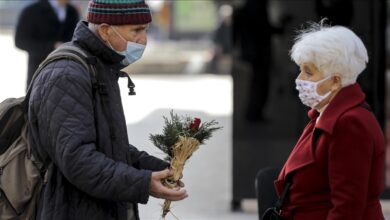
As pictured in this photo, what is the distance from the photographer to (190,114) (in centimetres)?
764

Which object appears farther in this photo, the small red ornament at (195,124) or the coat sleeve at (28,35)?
the coat sleeve at (28,35)

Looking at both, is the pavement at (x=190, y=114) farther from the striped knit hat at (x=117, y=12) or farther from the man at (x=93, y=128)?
the striped knit hat at (x=117, y=12)

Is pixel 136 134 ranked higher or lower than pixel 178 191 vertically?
lower

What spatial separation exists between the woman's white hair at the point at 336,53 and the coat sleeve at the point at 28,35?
4706 millimetres

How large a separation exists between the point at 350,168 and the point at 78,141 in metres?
0.88

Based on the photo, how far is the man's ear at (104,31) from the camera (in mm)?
3028

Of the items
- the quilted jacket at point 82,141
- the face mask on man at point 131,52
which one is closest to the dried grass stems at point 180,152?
the quilted jacket at point 82,141

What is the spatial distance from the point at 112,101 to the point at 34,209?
0.45 meters

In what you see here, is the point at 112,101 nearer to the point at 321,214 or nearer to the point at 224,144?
the point at 321,214

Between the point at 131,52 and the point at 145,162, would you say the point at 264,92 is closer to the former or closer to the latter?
the point at 145,162

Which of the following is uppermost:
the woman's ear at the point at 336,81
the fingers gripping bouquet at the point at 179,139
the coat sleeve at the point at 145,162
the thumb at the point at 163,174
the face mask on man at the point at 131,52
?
the face mask on man at the point at 131,52

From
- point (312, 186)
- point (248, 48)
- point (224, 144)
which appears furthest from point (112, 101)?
point (224, 144)

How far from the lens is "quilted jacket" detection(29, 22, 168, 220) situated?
9.34 ft

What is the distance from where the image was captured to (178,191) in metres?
3.01
